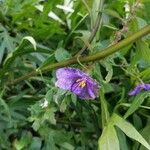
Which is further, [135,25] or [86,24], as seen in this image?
[86,24]

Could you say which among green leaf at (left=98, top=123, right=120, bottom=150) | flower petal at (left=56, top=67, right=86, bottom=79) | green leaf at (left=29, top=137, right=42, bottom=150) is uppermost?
flower petal at (left=56, top=67, right=86, bottom=79)

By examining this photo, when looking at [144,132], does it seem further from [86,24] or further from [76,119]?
[86,24]

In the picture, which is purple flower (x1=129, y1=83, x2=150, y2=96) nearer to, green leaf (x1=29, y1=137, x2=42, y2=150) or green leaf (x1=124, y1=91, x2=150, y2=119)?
green leaf (x1=124, y1=91, x2=150, y2=119)

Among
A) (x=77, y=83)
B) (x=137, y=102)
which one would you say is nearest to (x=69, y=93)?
(x=77, y=83)

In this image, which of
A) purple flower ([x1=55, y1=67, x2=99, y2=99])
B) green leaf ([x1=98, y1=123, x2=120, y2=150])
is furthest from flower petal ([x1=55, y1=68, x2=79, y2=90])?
green leaf ([x1=98, y1=123, x2=120, y2=150])

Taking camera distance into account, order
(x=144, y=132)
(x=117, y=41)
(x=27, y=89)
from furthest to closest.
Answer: (x=27, y=89), (x=144, y=132), (x=117, y=41)

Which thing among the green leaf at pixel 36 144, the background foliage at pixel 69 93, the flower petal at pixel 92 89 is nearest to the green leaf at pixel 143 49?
the background foliage at pixel 69 93

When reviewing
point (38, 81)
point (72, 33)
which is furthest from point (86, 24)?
point (38, 81)

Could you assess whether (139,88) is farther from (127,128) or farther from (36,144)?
(36,144)
